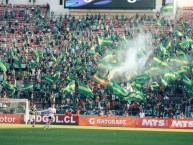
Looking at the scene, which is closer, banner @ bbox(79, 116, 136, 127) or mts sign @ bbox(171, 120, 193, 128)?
mts sign @ bbox(171, 120, 193, 128)

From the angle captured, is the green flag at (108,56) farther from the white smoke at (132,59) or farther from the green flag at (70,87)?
the green flag at (70,87)

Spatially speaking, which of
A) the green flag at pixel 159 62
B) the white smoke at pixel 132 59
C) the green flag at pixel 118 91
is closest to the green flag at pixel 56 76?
the white smoke at pixel 132 59

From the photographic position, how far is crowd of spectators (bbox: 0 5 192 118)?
57.8 meters

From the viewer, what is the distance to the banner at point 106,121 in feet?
169

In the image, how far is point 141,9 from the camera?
81062 millimetres

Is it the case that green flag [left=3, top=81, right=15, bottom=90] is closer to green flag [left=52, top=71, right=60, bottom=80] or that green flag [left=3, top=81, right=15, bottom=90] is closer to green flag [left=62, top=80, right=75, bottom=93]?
green flag [left=52, top=71, right=60, bottom=80]

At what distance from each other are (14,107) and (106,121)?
353 inches

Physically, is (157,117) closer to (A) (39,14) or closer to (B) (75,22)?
(B) (75,22)

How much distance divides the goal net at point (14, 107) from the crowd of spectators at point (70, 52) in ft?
13.9

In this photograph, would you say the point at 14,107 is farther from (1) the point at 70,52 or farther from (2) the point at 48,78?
(1) the point at 70,52

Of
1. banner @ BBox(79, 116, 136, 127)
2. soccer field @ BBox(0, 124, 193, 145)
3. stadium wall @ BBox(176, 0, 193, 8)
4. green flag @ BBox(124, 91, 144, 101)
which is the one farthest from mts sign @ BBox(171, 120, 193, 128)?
stadium wall @ BBox(176, 0, 193, 8)

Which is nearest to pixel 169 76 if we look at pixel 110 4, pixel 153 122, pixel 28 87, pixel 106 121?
pixel 153 122

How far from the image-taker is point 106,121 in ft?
171

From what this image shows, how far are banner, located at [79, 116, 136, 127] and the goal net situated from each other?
5.24 metres
